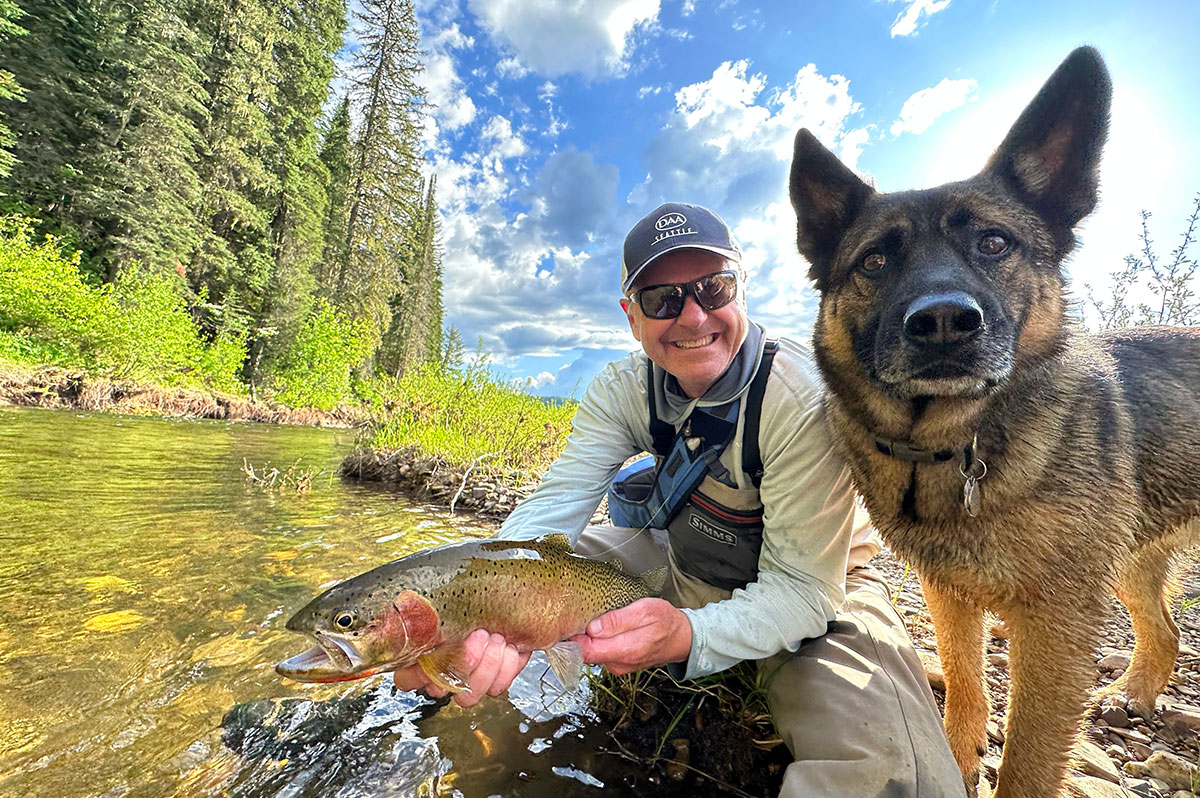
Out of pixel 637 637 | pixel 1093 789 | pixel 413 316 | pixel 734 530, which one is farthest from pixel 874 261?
pixel 413 316

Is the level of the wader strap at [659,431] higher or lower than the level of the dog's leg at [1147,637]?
higher

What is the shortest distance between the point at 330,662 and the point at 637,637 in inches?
43.1

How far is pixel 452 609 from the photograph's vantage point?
196 cm

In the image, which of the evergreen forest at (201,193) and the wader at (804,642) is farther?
the evergreen forest at (201,193)

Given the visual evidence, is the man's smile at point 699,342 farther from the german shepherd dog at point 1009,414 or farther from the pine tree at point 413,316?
the pine tree at point 413,316

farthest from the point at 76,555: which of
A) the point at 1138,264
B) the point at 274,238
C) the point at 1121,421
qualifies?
the point at 274,238

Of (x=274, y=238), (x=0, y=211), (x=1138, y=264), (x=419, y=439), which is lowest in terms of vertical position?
(x=419, y=439)

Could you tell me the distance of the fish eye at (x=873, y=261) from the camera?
2.35 metres

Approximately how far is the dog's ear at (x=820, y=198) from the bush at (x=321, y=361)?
90.2ft

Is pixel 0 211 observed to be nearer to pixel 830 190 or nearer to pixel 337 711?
pixel 337 711

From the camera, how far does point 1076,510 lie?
1.94 metres

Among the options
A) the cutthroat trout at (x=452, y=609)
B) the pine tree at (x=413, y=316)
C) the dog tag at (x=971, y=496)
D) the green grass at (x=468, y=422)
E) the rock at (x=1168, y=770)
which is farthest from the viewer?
the pine tree at (x=413, y=316)

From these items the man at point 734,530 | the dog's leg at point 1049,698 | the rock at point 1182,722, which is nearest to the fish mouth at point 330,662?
the man at point 734,530

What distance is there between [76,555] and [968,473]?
624 centimetres
